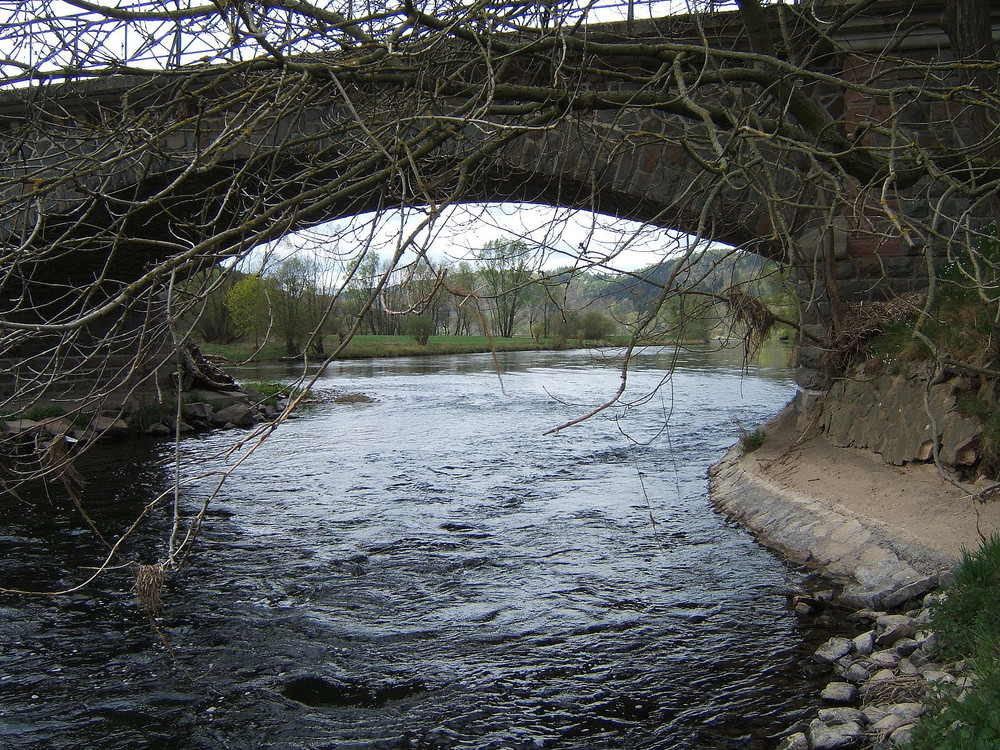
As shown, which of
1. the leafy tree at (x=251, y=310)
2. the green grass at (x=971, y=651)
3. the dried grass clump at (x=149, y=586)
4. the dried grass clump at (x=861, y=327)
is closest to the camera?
the dried grass clump at (x=149, y=586)

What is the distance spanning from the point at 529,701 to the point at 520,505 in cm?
462

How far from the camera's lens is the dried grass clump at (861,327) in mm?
8492

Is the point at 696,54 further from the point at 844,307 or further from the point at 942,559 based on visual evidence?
the point at 844,307

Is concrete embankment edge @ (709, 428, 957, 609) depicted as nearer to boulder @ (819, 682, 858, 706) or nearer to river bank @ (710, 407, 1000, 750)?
river bank @ (710, 407, 1000, 750)

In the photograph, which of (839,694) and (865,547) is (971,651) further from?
(865,547)

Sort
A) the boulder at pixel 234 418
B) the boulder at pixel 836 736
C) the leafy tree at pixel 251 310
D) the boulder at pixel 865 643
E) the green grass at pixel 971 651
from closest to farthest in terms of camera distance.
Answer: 1. the green grass at pixel 971 651
2. the boulder at pixel 836 736
3. the boulder at pixel 865 643
4. the boulder at pixel 234 418
5. the leafy tree at pixel 251 310

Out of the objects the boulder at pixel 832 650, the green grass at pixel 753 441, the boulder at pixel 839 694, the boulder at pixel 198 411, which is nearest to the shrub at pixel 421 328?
the boulder at pixel 198 411

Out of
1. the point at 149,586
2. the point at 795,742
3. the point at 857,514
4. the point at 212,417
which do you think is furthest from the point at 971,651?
the point at 212,417

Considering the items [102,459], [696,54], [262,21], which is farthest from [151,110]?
[102,459]

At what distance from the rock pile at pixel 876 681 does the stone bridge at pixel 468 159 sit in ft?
7.00

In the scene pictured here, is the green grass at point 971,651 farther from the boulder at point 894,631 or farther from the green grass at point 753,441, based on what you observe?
the green grass at point 753,441

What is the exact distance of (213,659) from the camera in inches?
206

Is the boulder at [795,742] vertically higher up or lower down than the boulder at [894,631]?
lower down

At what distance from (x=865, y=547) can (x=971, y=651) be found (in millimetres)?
2091
